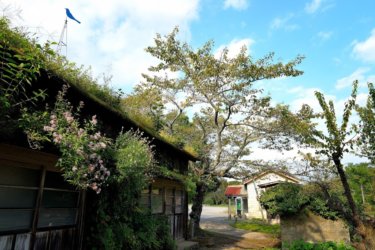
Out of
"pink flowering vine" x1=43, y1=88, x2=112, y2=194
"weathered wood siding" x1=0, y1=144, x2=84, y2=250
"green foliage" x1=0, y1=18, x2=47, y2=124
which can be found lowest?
"weathered wood siding" x1=0, y1=144, x2=84, y2=250

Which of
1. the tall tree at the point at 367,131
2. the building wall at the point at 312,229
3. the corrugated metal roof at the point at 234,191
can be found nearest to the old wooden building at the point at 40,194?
the tall tree at the point at 367,131

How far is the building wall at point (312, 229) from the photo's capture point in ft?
49.1

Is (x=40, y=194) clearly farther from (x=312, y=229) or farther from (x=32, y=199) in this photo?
(x=312, y=229)

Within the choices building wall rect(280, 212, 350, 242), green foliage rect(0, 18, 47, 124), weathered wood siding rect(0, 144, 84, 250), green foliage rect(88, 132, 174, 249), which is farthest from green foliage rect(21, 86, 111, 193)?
building wall rect(280, 212, 350, 242)

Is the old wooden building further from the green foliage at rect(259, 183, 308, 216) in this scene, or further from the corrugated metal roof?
the corrugated metal roof

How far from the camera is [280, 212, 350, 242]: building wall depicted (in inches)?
589

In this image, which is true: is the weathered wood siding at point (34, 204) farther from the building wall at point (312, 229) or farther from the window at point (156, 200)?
the building wall at point (312, 229)

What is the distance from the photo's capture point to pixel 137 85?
688 inches

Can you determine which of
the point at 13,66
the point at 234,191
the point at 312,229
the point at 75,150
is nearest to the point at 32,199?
the point at 75,150

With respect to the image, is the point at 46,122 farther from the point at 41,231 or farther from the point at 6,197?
the point at 41,231

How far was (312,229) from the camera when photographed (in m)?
15.3

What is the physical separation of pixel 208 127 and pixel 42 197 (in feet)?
53.2

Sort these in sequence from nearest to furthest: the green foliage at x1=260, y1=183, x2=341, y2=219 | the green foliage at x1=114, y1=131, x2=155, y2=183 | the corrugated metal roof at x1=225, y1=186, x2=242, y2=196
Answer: the green foliage at x1=114, y1=131, x2=155, y2=183
the green foliage at x1=260, y1=183, x2=341, y2=219
the corrugated metal roof at x1=225, y1=186, x2=242, y2=196

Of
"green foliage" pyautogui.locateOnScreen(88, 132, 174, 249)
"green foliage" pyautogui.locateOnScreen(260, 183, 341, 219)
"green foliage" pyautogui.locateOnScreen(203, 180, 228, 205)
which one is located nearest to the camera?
"green foliage" pyautogui.locateOnScreen(88, 132, 174, 249)
